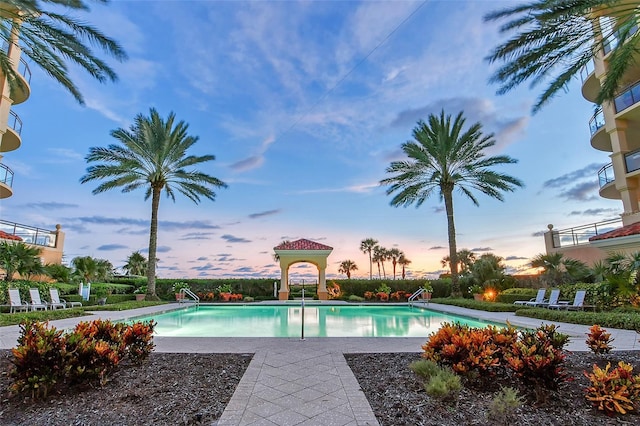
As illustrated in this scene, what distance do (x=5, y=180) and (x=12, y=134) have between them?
93.8 inches

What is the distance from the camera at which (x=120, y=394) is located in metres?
3.94

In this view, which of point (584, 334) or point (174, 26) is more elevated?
point (174, 26)

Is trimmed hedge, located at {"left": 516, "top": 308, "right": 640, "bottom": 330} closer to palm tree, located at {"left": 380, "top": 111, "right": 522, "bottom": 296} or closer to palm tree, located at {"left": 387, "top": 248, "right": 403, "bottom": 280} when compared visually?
palm tree, located at {"left": 380, "top": 111, "right": 522, "bottom": 296}

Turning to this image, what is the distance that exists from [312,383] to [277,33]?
434 inches

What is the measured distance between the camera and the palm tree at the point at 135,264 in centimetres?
3769

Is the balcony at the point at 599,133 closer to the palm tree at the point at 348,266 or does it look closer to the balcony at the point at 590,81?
the balcony at the point at 590,81

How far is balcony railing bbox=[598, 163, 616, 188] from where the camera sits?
18641mm

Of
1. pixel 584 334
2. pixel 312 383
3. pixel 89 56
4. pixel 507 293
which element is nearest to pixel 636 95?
pixel 507 293

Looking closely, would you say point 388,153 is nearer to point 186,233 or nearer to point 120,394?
point 186,233

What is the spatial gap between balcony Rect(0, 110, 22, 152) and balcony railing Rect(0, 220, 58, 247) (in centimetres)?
400

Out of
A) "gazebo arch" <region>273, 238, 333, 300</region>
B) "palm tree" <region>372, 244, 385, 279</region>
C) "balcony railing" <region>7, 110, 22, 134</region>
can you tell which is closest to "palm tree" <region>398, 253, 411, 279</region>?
"palm tree" <region>372, 244, 385, 279</region>

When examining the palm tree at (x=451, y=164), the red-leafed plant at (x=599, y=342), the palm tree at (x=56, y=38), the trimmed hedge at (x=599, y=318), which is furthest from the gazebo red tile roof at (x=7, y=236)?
the trimmed hedge at (x=599, y=318)

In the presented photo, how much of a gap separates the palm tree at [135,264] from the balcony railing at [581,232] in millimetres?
37224

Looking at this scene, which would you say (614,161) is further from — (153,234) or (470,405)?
(153,234)
